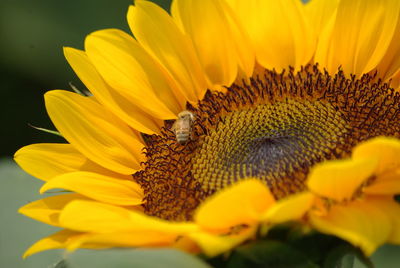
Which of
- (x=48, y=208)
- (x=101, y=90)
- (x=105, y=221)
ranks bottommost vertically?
(x=105, y=221)

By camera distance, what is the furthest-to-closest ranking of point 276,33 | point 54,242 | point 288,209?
point 276,33 < point 54,242 < point 288,209

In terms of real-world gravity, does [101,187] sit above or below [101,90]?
below

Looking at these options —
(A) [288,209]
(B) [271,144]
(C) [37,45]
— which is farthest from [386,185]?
(C) [37,45]

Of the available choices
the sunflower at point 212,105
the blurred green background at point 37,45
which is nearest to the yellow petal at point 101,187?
the sunflower at point 212,105

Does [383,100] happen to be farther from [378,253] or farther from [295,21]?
[378,253]

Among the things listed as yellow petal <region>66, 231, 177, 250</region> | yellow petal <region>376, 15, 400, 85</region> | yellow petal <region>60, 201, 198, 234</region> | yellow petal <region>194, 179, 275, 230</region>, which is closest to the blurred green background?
yellow petal <region>376, 15, 400, 85</region>

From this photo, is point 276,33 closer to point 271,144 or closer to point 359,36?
point 359,36

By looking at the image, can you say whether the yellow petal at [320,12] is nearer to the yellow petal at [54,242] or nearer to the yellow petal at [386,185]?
the yellow petal at [386,185]
